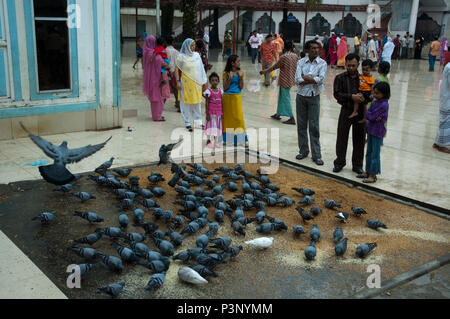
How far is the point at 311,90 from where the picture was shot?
695 centimetres

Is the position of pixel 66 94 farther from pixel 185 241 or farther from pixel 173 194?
pixel 185 241

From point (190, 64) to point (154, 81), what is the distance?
1.25m

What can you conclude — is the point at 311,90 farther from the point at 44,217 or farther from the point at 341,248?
the point at 44,217

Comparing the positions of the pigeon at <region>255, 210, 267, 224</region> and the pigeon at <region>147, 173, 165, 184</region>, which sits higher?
the pigeon at <region>147, 173, 165, 184</region>

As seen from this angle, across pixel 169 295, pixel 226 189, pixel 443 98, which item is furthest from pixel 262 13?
pixel 169 295

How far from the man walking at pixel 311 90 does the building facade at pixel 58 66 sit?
141 inches

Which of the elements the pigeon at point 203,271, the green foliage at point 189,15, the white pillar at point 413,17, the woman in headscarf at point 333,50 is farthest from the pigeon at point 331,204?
the white pillar at point 413,17

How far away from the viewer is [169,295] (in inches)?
141

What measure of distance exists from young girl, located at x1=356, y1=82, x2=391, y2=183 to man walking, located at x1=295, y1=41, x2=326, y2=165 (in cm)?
91

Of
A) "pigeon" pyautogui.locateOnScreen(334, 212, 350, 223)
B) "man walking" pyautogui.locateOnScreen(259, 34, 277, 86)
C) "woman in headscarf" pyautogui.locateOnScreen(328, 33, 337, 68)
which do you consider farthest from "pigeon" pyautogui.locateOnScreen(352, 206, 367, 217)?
"woman in headscarf" pyautogui.locateOnScreen(328, 33, 337, 68)

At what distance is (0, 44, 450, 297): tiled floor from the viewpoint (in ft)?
20.4

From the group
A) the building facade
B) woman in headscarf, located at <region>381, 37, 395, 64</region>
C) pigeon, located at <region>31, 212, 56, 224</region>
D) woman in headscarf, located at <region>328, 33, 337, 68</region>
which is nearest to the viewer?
pigeon, located at <region>31, 212, 56, 224</region>

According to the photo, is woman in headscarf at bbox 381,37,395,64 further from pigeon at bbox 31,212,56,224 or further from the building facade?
pigeon at bbox 31,212,56,224

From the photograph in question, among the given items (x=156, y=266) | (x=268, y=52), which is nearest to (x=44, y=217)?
(x=156, y=266)
